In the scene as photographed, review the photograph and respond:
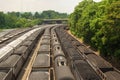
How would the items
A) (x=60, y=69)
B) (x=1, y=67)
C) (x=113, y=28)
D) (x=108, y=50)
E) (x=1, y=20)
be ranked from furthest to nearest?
(x=1, y=20) < (x=108, y=50) < (x=113, y=28) < (x=1, y=67) < (x=60, y=69)

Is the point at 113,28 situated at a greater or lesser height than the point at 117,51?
greater

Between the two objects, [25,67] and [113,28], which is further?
[25,67]

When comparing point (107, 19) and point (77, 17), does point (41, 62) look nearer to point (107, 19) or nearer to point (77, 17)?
point (107, 19)

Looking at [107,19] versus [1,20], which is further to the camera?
[1,20]

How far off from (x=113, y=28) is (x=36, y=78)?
17.0 metres

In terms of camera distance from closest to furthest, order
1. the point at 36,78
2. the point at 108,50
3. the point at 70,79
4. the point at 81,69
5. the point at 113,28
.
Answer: the point at 70,79, the point at 36,78, the point at 81,69, the point at 113,28, the point at 108,50

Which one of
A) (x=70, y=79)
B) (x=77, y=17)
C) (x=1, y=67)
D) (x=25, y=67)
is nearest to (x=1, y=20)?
(x=77, y=17)

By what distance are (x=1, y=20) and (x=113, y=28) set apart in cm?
12428

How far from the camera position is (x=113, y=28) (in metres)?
38.1

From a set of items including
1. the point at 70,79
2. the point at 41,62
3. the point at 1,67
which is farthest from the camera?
the point at 41,62

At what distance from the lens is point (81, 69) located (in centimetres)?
2983

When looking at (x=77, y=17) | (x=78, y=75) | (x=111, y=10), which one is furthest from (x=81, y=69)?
(x=77, y=17)

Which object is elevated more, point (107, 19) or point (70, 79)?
point (107, 19)

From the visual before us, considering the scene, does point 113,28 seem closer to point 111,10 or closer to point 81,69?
point 111,10
